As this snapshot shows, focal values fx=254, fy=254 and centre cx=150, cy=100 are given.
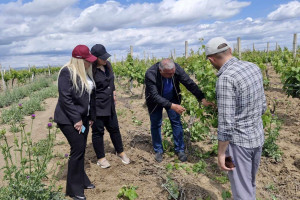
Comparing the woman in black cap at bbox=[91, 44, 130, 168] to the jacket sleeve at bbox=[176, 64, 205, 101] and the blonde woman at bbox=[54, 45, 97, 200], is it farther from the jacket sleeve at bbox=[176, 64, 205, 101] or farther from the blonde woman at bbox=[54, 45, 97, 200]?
the jacket sleeve at bbox=[176, 64, 205, 101]

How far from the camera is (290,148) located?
4449 millimetres

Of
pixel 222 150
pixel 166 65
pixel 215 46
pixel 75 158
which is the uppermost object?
pixel 215 46

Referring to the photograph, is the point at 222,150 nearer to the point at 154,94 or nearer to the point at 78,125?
the point at 78,125

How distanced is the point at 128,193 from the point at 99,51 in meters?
1.82

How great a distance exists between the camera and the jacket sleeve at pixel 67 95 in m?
2.70

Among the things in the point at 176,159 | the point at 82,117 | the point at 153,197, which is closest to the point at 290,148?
the point at 176,159

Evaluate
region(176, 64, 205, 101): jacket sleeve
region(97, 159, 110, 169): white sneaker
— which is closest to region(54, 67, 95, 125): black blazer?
region(97, 159, 110, 169): white sneaker

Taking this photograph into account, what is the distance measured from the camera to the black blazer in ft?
8.86

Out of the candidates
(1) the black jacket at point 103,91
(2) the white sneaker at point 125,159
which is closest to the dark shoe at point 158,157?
(2) the white sneaker at point 125,159

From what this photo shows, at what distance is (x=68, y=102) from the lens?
2.71 meters

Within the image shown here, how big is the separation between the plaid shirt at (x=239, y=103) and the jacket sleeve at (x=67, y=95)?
1555 mm

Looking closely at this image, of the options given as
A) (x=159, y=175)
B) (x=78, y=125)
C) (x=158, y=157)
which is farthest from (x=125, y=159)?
(x=78, y=125)

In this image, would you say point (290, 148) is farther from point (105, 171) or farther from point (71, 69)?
point (71, 69)

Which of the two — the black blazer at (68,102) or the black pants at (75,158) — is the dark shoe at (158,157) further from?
the black blazer at (68,102)
